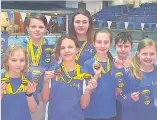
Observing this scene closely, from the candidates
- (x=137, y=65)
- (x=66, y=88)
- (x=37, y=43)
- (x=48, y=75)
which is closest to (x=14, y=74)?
(x=48, y=75)

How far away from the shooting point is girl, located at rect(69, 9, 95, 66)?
1815mm

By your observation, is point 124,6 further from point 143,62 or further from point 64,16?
point 143,62

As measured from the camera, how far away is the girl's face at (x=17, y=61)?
1.52 m

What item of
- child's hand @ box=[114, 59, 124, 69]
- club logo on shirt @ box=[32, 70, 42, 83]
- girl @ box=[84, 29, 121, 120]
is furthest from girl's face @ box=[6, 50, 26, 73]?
child's hand @ box=[114, 59, 124, 69]

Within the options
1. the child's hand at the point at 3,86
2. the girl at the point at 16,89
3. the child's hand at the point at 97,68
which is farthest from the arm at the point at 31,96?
the child's hand at the point at 97,68

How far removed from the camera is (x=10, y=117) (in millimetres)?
1521

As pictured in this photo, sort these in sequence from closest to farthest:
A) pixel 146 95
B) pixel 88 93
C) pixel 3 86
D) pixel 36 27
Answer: pixel 3 86 < pixel 88 93 < pixel 146 95 < pixel 36 27

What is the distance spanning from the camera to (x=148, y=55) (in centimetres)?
171

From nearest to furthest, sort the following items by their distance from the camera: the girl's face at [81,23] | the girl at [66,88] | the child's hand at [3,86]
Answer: the child's hand at [3,86] → the girl at [66,88] → the girl's face at [81,23]

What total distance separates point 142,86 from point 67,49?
47 cm

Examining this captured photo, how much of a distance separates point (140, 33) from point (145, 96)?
8.66m

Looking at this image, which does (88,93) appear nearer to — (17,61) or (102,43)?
(102,43)

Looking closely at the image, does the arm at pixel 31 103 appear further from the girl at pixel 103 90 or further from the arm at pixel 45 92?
the girl at pixel 103 90

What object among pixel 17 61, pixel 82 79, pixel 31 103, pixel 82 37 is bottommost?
pixel 31 103
